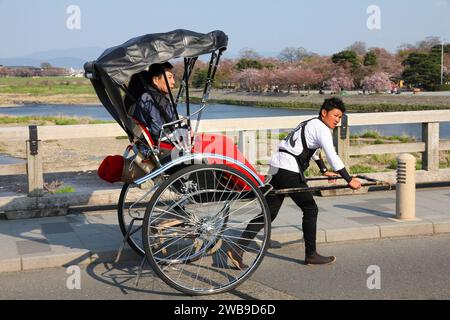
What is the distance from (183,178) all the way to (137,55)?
1.14 meters

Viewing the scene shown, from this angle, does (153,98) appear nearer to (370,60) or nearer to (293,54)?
(370,60)

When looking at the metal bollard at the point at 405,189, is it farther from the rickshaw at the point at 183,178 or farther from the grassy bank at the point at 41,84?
the grassy bank at the point at 41,84

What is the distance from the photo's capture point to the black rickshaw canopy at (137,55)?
537cm

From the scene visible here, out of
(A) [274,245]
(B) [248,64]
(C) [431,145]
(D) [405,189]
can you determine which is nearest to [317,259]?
(A) [274,245]

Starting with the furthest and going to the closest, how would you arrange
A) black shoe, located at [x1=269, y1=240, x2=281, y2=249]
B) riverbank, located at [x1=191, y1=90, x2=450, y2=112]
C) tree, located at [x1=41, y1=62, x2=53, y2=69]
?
tree, located at [x1=41, y1=62, x2=53, y2=69] < riverbank, located at [x1=191, y1=90, x2=450, y2=112] < black shoe, located at [x1=269, y1=240, x2=281, y2=249]

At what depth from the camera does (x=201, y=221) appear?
222 inches

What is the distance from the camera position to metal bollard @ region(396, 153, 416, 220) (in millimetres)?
7715

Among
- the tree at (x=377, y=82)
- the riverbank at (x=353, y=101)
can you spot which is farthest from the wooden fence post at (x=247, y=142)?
the tree at (x=377, y=82)

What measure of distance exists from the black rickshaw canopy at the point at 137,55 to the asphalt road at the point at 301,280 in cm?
143

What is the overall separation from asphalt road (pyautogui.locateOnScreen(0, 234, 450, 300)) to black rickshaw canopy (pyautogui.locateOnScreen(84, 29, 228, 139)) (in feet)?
4.70

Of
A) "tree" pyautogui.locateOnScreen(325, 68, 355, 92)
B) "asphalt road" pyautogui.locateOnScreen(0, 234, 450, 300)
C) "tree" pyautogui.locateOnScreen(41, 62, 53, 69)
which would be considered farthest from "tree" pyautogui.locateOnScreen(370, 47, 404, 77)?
"tree" pyautogui.locateOnScreen(41, 62, 53, 69)

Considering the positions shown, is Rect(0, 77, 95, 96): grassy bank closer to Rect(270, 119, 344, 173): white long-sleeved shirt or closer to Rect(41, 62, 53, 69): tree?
Rect(41, 62, 53, 69): tree
